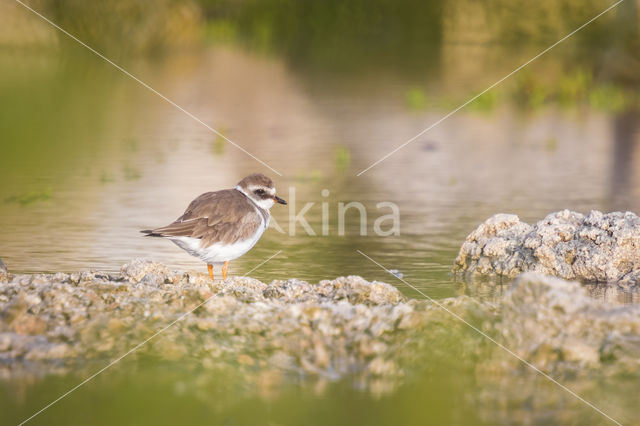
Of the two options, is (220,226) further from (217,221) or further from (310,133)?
(310,133)

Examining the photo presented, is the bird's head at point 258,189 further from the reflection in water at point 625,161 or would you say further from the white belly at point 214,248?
the reflection in water at point 625,161

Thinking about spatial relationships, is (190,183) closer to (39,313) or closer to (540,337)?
(39,313)

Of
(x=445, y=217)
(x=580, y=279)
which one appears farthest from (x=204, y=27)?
(x=580, y=279)

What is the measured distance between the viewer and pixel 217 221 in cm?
781

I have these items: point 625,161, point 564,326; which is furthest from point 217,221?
point 625,161

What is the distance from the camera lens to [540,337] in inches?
258

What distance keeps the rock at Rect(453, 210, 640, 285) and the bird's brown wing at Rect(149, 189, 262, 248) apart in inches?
70.7

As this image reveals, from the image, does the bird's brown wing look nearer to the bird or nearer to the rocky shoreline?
the bird

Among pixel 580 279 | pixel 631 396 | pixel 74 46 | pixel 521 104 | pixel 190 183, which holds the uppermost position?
pixel 74 46

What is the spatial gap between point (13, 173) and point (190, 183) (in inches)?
89.8

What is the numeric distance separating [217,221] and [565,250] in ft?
8.74

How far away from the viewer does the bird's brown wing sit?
7702 mm

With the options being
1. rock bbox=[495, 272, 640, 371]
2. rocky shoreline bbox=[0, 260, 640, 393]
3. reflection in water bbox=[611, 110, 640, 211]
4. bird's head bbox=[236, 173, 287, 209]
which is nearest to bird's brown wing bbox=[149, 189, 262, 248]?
bird's head bbox=[236, 173, 287, 209]

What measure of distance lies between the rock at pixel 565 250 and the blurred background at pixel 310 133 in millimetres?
377
